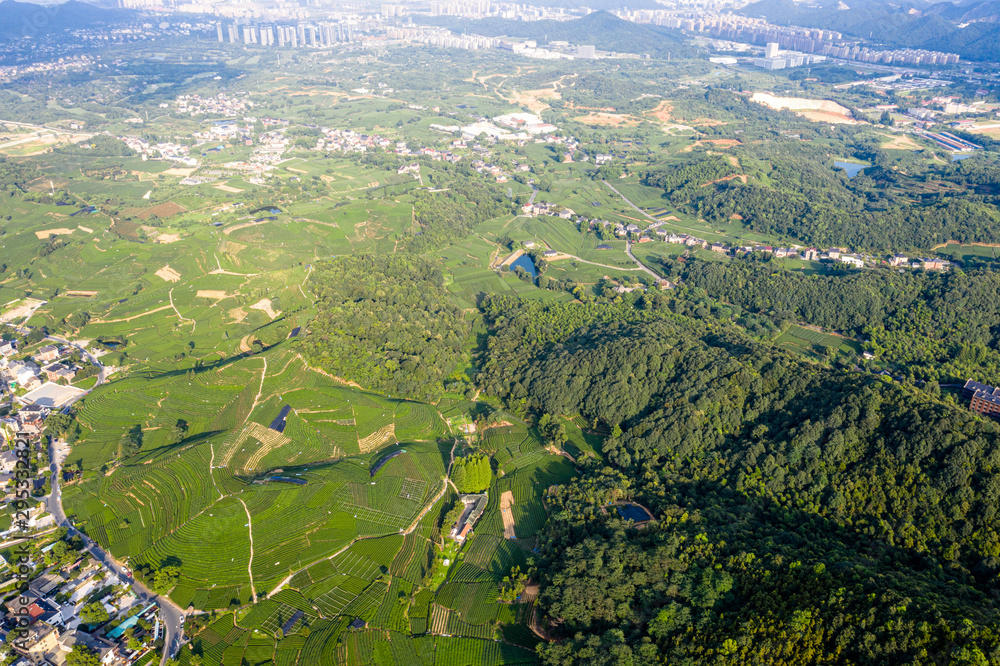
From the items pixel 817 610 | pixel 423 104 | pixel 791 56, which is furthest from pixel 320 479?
pixel 791 56

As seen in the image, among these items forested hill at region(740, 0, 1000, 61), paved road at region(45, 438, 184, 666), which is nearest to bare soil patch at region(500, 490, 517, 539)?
paved road at region(45, 438, 184, 666)

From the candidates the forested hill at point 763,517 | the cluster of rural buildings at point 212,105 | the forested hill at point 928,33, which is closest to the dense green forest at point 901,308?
the forested hill at point 763,517

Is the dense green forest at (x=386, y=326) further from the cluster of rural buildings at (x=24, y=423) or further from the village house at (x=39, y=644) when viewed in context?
the village house at (x=39, y=644)

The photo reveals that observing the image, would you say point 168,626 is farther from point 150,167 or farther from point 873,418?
point 150,167

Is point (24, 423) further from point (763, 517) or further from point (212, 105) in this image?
point (212, 105)

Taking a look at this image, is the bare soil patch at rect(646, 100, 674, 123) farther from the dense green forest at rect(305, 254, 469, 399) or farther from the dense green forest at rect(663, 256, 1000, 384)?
the dense green forest at rect(305, 254, 469, 399)
